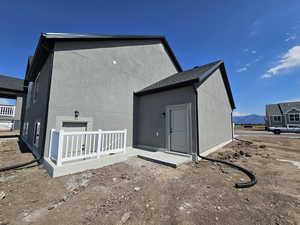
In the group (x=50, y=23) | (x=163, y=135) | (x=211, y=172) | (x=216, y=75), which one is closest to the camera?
(x=211, y=172)

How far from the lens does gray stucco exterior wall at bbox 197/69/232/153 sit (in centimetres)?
570

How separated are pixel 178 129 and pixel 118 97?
3.74 meters

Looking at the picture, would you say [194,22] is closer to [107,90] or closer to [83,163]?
[107,90]

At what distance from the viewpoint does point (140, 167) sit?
4480 mm

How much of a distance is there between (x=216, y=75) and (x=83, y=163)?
27.8 ft

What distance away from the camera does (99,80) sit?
247 inches

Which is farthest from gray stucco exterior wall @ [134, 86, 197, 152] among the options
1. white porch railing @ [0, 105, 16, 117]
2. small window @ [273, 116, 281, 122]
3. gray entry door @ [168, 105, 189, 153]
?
small window @ [273, 116, 281, 122]

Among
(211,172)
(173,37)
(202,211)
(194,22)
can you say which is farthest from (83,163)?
(173,37)

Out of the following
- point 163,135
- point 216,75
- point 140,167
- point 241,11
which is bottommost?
point 140,167

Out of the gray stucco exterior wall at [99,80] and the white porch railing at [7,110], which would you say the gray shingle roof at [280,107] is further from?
the white porch railing at [7,110]

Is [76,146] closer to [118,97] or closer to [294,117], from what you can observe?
[118,97]

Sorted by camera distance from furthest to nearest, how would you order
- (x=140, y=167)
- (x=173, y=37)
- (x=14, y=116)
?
1. (x=14, y=116)
2. (x=173, y=37)
3. (x=140, y=167)

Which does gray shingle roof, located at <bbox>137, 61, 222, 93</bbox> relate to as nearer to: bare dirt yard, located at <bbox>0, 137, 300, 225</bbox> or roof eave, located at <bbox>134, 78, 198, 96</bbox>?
roof eave, located at <bbox>134, 78, 198, 96</bbox>

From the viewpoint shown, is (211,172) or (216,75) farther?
(216,75)
